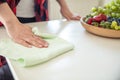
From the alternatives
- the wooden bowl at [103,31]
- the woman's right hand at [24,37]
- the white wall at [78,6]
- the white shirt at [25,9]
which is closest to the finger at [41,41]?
the woman's right hand at [24,37]

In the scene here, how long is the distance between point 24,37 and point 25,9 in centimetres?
37

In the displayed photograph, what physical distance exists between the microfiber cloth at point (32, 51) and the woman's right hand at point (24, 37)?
0.02 m

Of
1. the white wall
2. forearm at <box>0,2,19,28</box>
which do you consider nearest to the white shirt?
forearm at <box>0,2,19,28</box>

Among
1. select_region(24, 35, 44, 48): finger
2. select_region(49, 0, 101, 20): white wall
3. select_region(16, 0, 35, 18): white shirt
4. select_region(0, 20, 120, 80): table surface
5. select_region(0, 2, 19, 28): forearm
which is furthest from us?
select_region(49, 0, 101, 20): white wall

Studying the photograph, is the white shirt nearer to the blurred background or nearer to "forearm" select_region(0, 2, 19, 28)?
"forearm" select_region(0, 2, 19, 28)

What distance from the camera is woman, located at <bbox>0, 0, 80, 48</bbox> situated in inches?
32.6

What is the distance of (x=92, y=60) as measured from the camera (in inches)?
29.2

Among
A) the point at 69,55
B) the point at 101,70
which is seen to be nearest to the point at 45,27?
the point at 69,55

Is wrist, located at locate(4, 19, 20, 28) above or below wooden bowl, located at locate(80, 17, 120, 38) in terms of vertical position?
above

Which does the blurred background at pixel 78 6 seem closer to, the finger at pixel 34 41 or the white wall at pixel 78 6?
the white wall at pixel 78 6

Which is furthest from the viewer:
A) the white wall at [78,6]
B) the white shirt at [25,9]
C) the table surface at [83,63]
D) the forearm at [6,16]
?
the white wall at [78,6]

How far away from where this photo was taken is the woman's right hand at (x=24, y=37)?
0.81m

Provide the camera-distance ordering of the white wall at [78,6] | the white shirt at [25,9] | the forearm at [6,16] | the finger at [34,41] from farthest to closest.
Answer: the white wall at [78,6] → the white shirt at [25,9] → the forearm at [6,16] → the finger at [34,41]

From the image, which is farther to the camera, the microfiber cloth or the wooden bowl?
the wooden bowl
